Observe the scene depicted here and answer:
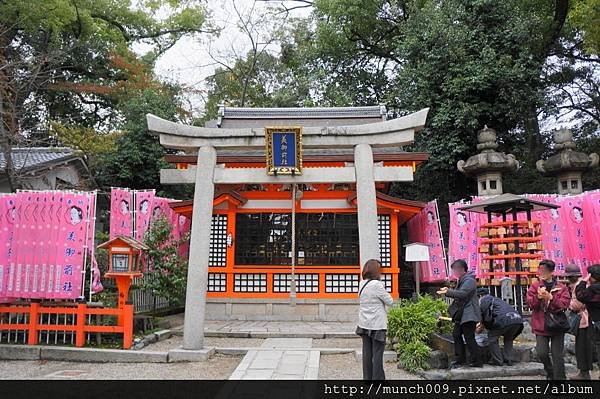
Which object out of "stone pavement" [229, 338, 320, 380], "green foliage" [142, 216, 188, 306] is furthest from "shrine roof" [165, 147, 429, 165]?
"stone pavement" [229, 338, 320, 380]

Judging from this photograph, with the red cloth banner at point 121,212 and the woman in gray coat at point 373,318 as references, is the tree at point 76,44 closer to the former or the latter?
the red cloth banner at point 121,212

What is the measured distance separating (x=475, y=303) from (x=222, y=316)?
823 centimetres

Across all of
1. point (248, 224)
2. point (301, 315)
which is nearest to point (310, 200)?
point (248, 224)

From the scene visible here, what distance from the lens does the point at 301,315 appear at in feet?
42.1

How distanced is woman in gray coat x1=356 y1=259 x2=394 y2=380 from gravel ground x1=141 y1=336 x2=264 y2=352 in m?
4.13

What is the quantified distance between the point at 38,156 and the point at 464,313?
1603cm

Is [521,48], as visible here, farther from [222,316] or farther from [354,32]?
[222,316]

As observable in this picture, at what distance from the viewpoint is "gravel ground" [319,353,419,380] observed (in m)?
6.78

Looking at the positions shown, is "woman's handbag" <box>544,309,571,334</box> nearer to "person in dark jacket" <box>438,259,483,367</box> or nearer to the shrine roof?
"person in dark jacket" <box>438,259,483,367</box>

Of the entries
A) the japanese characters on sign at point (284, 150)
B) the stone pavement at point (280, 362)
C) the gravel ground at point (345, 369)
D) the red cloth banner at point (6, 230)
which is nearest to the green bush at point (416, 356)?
the gravel ground at point (345, 369)

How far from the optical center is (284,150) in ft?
28.7


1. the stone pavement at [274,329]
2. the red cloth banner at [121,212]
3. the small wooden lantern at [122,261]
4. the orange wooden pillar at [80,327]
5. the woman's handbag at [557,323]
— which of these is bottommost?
the stone pavement at [274,329]

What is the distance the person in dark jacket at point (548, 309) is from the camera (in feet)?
18.4

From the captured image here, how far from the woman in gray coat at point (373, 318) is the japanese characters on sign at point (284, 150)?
11.3ft
